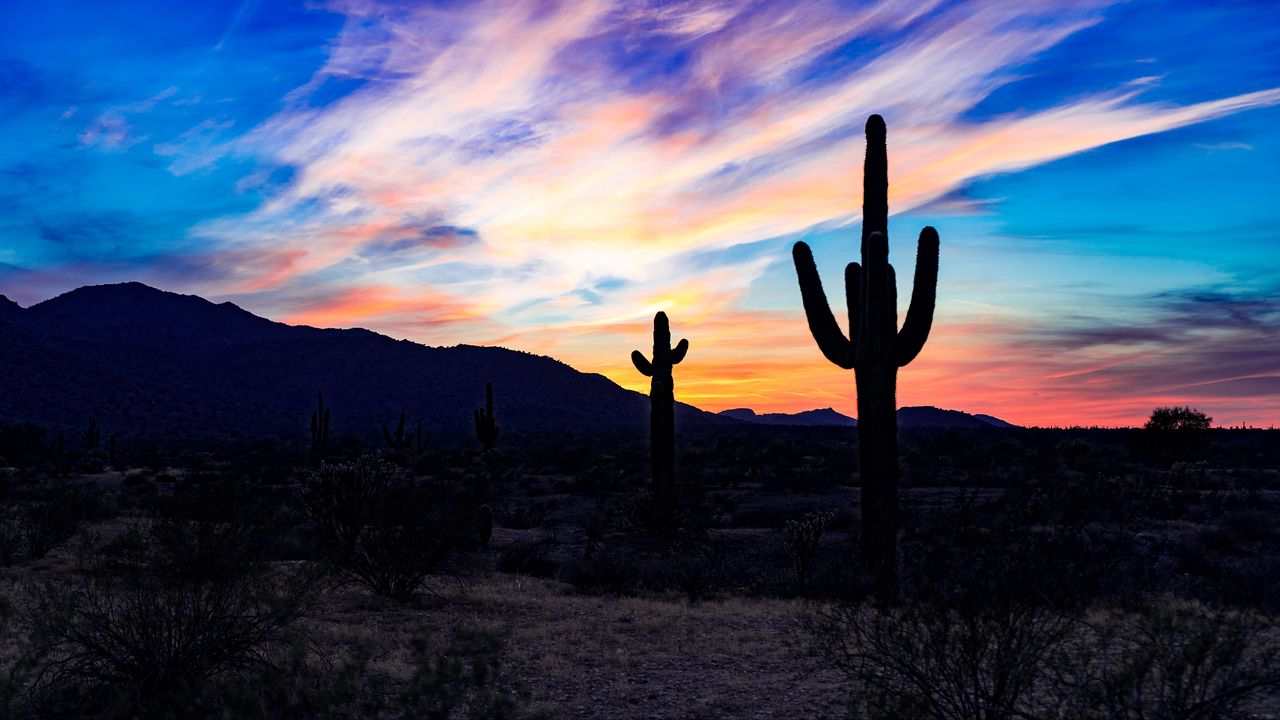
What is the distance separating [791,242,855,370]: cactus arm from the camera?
51.3 ft

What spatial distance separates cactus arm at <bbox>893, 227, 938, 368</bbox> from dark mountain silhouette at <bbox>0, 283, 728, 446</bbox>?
2957 inches

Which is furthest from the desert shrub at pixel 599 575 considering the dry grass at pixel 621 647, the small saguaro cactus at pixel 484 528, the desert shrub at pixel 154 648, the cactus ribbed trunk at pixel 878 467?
the desert shrub at pixel 154 648

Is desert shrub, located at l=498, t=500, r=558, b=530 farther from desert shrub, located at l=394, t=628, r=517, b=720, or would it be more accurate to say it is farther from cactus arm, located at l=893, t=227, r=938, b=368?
desert shrub, located at l=394, t=628, r=517, b=720

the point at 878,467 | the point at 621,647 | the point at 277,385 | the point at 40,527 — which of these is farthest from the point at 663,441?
the point at 277,385

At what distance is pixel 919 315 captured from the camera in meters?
15.0

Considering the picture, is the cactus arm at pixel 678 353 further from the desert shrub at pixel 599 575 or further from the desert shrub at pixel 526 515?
the desert shrub at pixel 599 575

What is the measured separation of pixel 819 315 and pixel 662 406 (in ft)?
25.5

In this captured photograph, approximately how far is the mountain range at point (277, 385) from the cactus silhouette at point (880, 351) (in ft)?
243

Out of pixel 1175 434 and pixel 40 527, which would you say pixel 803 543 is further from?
pixel 1175 434

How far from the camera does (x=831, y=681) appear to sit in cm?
855

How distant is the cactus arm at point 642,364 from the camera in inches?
Result: 939

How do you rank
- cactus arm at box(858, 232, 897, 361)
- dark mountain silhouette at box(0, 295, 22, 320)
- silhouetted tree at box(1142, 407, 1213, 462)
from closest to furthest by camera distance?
cactus arm at box(858, 232, 897, 361), silhouetted tree at box(1142, 407, 1213, 462), dark mountain silhouette at box(0, 295, 22, 320)

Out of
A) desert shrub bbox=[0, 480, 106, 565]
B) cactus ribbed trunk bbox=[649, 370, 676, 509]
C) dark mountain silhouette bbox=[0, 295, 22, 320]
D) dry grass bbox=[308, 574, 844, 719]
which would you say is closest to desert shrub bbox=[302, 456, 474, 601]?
dry grass bbox=[308, 574, 844, 719]

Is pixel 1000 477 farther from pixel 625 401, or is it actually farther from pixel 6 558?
pixel 625 401
